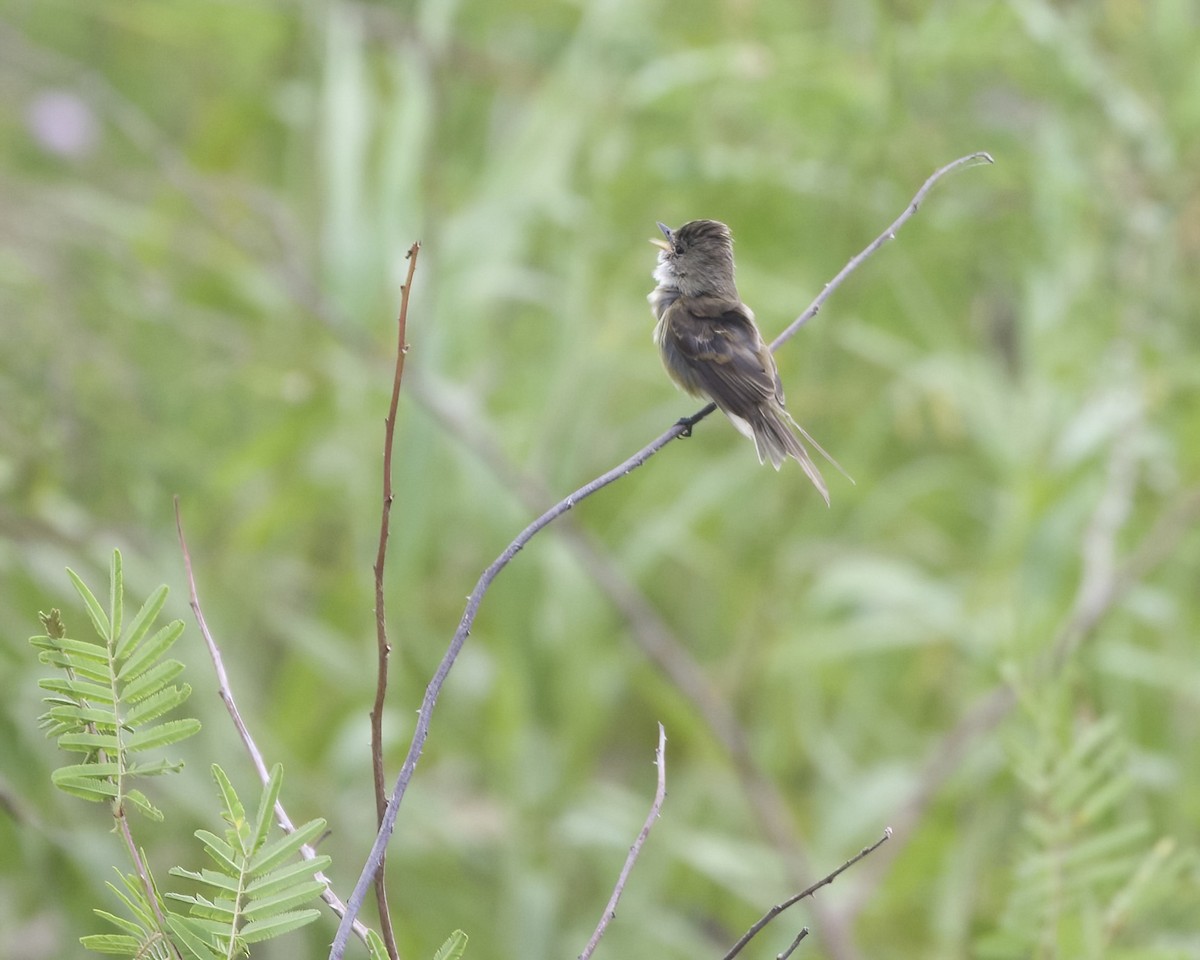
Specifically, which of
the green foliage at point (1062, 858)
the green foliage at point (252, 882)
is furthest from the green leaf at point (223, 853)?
the green foliage at point (1062, 858)

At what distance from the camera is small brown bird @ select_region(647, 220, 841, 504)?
2.20m

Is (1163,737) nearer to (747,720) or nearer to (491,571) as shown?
(747,720)

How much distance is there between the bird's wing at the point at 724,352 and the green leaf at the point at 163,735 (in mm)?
1341

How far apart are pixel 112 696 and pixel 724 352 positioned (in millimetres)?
1511

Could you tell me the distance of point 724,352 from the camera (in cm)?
235

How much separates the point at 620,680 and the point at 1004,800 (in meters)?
0.92

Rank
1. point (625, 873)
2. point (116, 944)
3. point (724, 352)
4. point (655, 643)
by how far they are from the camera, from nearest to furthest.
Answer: point (116, 944)
point (625, 873)
point (724, 352)
point (655, 643)

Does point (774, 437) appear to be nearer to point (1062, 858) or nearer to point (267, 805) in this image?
point (1062, 858)

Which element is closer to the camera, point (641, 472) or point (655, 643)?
point (655, 643)

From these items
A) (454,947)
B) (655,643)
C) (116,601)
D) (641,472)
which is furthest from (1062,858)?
(641,472)

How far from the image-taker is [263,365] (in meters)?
3.38

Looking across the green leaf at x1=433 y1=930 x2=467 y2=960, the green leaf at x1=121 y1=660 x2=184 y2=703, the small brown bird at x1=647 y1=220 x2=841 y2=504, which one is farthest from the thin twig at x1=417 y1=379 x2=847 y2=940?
the green leaf at x1=121 y1=660 x2=184 y2=703

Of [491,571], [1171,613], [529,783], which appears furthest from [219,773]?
[1171,613]

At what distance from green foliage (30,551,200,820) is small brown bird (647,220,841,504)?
1.24 meters
